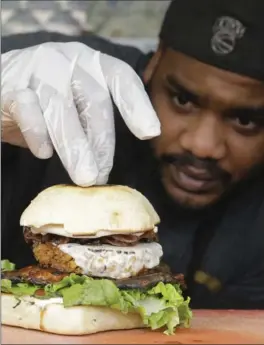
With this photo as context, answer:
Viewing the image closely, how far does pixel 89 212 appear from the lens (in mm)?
2195

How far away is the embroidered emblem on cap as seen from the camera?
2883 mm

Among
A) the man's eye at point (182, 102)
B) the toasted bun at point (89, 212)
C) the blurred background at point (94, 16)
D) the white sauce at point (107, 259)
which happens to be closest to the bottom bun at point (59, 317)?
the white sauce at point (107, 259)

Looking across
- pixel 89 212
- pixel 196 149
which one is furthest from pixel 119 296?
pixel 196 149

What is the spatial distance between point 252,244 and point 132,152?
1.97 feet

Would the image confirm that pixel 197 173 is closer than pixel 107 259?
No

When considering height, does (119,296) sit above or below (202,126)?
below

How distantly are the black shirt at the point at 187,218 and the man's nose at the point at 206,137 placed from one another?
0.65 ft

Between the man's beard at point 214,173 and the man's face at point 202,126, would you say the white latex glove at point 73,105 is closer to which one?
the man's face at point 202,126

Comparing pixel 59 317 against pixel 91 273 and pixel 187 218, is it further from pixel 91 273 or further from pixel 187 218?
pixel 187 218

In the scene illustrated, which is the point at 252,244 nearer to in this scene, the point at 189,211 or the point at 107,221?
the point at 189,211

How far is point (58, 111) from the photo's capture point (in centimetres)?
251

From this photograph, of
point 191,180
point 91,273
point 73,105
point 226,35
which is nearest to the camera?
point 91,273

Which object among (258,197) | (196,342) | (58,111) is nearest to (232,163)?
(258,197)

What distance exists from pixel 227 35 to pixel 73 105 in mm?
719
